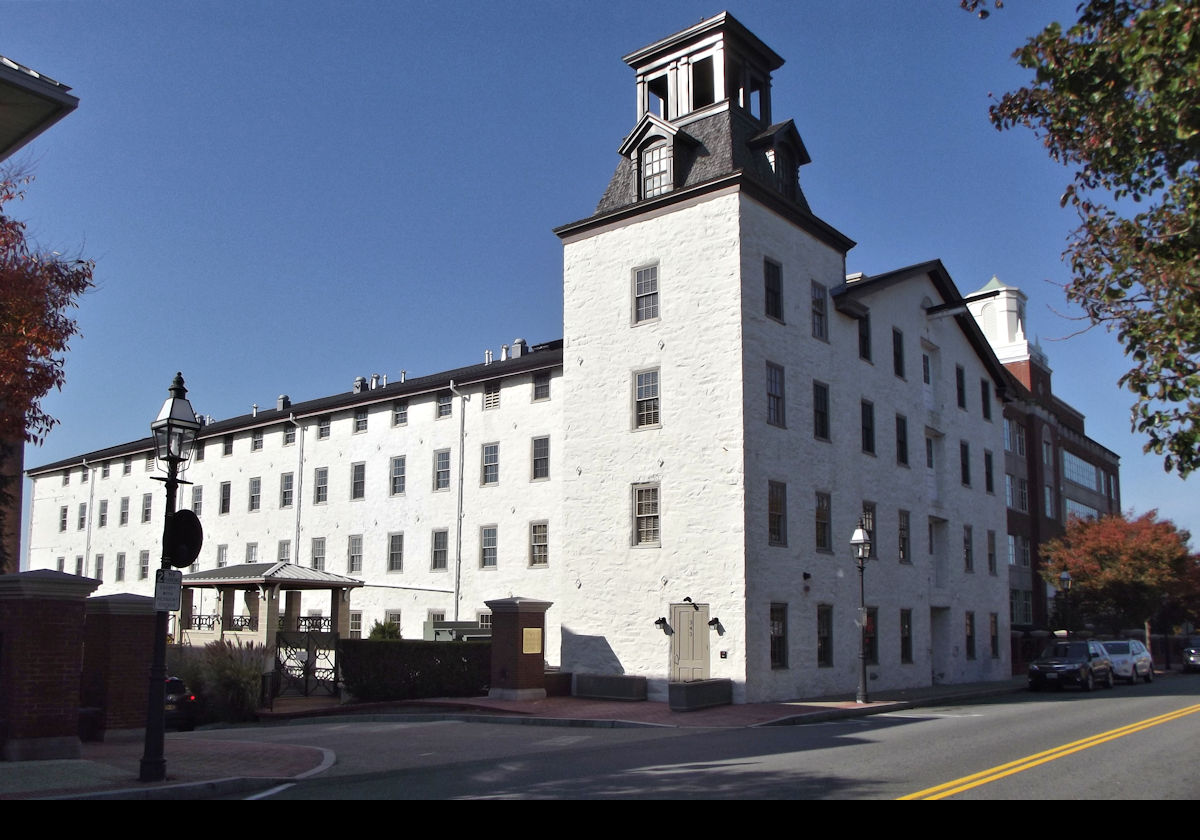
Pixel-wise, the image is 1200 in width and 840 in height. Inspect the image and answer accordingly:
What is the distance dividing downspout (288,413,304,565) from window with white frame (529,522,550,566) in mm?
13335

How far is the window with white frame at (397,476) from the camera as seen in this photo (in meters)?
41.9

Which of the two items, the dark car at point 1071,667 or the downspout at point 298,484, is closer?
the dark car at point 1071,667

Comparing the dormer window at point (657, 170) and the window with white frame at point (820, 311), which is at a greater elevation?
the dormer window at point (657, 170)

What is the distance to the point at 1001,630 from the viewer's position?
4188 cm

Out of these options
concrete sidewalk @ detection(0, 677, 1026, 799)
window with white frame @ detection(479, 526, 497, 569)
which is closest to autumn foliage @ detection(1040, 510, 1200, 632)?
concrete sidewalk @ detection(0, 677, 1026, 799)

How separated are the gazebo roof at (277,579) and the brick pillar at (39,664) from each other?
15489 millimetres

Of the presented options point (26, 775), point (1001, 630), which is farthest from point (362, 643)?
point (1001, 630)

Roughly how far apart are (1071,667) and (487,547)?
19.7 meters

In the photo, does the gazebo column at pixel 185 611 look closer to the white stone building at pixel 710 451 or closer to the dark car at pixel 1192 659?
the white stone building at pixel 710 451

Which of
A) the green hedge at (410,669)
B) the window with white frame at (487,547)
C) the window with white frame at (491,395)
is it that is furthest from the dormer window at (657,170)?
the window with white frame at (487,547)

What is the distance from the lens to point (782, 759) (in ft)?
46.6

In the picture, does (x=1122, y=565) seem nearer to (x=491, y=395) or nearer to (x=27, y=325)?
(x=491, y=395)

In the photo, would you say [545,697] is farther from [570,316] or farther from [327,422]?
[327,422]

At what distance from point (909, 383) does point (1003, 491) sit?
9.87 meters
